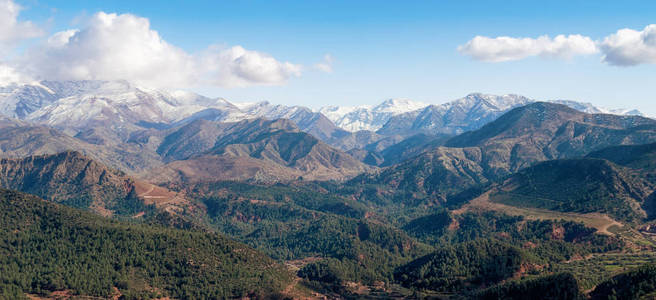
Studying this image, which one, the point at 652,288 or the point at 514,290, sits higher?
the point at 652,288

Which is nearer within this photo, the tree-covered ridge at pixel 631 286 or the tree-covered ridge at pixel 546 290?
the tree-covered ridge at pixel 631 286

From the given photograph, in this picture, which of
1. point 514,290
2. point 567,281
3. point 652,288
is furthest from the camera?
point 514,290

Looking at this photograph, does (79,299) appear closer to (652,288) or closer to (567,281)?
(567,281)

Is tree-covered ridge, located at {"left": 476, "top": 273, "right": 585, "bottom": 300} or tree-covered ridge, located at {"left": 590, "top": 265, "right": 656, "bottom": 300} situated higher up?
tree-covered ridge, located at {"left": 590, "top": 265, "right": 656, "bottom": 300}

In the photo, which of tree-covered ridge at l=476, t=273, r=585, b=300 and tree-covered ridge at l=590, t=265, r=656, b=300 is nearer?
tree-covered ridge at l=590, t=265, r=656, b=300

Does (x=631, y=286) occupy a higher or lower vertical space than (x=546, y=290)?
higher

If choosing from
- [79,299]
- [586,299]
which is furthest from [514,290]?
[79,299]

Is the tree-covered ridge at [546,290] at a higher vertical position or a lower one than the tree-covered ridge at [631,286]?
lower

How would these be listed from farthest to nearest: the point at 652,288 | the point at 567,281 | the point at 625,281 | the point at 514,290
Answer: the point at 514,290
the point at 567,281
the point at 625,281
the point at 652,288

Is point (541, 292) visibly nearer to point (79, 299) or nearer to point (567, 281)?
point (567, 281)

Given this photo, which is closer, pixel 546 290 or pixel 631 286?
pixel 631 286

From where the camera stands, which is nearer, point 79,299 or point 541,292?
point 541,292
